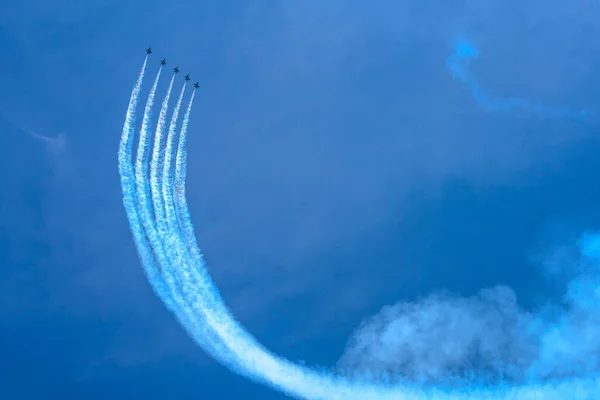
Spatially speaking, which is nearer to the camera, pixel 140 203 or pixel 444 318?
pixel 140 203

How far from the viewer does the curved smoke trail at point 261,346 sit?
104 feet

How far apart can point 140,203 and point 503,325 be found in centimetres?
2445

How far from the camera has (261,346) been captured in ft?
110

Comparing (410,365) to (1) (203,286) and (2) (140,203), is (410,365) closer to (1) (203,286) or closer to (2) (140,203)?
(1) (203,286)

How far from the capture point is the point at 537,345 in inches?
1294

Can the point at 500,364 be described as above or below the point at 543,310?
below

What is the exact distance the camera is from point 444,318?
33844 mm

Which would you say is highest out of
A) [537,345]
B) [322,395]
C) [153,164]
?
[153,164]

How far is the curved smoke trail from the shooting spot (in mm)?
31609

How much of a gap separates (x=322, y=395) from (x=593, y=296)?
18700 mm

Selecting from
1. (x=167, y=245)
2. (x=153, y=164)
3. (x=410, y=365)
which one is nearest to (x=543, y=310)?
(x=410, y=365)

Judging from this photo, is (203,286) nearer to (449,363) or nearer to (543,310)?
(449,363)

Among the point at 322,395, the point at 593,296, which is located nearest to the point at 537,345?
the point at 593,296

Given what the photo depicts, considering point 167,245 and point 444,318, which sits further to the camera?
point 444,318
